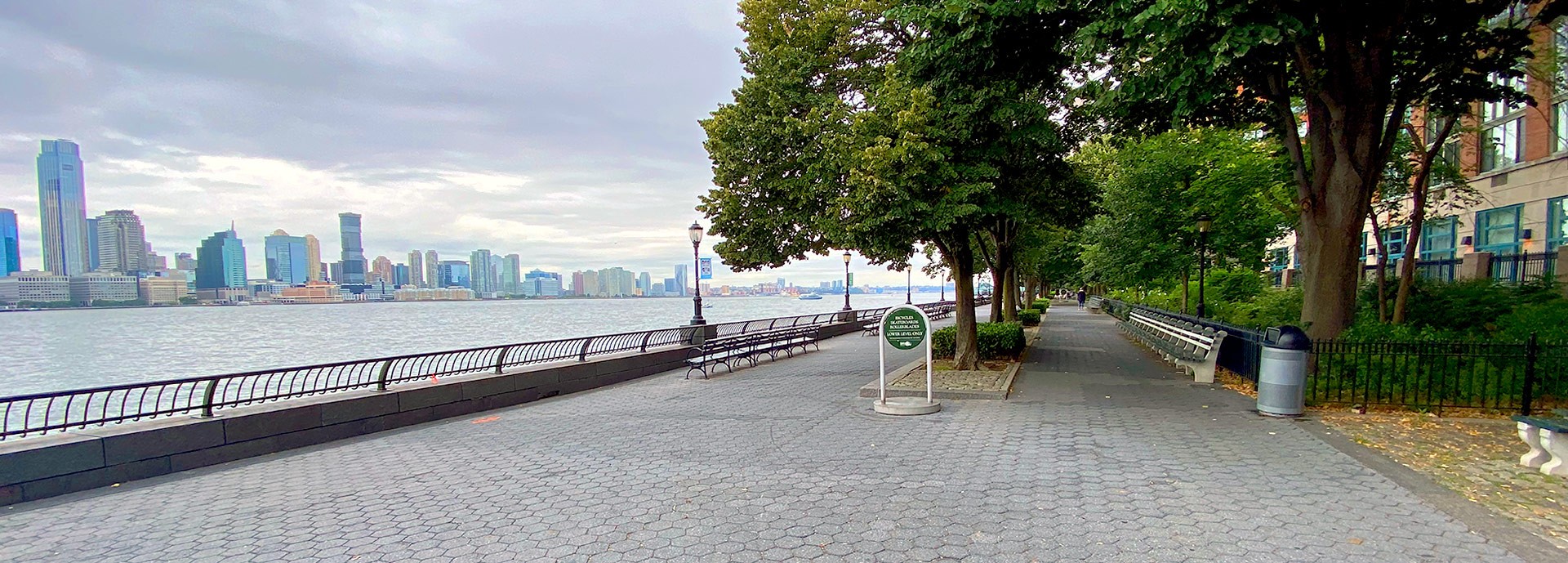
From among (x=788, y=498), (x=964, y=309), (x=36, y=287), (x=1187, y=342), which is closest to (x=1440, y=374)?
(x=1187, y=342)

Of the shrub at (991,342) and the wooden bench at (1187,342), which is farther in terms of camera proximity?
the shrub at (991,342)

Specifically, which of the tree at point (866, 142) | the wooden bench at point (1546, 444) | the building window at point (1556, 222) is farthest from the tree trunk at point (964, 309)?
the building window at point (1556, 222)

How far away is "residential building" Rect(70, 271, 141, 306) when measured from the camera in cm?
5203

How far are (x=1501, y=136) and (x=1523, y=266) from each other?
7944mm

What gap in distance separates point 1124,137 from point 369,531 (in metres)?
13.3

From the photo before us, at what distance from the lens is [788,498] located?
513cm

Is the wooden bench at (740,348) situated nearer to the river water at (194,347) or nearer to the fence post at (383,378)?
the fence post at (383,378)

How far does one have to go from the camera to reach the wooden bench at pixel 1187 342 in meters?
10.8

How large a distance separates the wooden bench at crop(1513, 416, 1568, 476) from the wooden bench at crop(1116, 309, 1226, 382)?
5.06 meters

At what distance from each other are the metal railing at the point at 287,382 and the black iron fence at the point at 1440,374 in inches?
456

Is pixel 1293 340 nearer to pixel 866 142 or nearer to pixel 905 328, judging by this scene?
pixel 905 328

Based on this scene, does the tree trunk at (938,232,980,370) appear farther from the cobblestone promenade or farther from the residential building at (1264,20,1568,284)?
the residential building at (1264,20,1568,284)

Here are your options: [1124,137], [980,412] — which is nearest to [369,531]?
[980,412]

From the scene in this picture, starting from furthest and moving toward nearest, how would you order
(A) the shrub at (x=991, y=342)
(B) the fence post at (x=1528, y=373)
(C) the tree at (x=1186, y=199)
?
(C) the tree at (x=1186, y=199) < (A) the shrub at (x=991, y=342) < (B) the fence post at (x=1528, y=373)
